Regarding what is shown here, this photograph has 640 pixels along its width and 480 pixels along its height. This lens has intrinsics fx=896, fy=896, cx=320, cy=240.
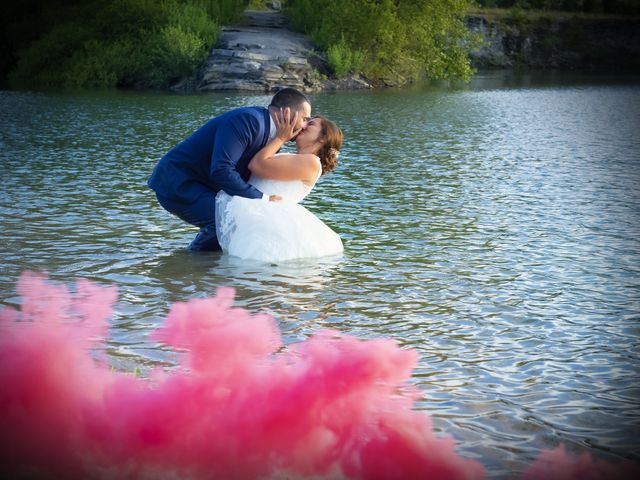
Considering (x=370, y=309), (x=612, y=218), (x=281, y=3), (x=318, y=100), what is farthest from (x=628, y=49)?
(x=370, y=309)

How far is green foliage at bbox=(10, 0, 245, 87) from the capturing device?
3794cm

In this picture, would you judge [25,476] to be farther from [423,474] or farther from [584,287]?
[584,287]

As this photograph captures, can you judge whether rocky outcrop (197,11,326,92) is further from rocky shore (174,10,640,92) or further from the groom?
the groom

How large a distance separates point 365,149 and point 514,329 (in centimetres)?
1118

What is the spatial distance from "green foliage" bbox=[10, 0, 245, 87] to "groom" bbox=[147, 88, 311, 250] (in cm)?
3002

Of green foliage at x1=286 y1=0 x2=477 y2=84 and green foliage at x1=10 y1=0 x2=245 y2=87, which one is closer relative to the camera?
green foliage at x1=10 y1=0 x2=245 y2=87

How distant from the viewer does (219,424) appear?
339 centimetres

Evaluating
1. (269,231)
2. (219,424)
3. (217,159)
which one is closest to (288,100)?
(217,159)

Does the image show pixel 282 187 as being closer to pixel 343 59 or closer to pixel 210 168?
pixel 210 168

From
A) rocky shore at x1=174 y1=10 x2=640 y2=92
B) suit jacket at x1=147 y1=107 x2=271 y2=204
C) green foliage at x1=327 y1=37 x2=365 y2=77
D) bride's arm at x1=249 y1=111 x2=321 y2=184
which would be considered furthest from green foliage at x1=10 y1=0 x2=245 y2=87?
bride's arm at x1=249 y1=111 x2=321 y2=184

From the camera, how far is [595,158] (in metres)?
15.3

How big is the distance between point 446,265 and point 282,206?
1.56m

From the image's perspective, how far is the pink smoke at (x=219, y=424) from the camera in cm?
321

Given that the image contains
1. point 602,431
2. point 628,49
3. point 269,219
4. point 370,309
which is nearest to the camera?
point 602,431
